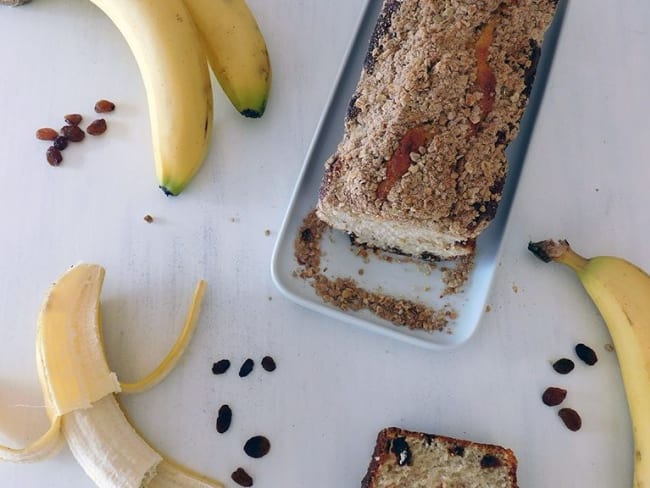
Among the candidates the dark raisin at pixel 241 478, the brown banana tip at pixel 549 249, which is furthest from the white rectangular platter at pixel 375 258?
the dark raisin at pixel 241 478

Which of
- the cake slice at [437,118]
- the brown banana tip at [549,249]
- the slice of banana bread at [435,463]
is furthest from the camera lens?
the brown banana tip at [549,249]

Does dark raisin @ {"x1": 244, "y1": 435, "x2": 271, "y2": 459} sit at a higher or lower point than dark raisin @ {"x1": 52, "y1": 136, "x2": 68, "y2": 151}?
lower

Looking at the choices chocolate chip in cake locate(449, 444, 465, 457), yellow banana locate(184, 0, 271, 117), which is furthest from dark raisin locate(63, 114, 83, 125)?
chocolate chip in cake locate(449, 444, 465, 457)

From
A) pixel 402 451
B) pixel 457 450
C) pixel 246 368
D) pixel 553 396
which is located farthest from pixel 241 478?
pixel 553 396

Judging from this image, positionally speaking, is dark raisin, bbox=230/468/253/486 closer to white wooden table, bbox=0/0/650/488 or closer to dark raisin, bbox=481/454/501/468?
white wooden table, bbox=0/0/650/488

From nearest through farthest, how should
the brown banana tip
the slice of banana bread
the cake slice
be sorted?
1. the cake slice
2. the slice of banana bread
3. the brown banana tip

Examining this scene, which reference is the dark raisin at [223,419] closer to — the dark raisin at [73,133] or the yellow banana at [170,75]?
the yellow banana at [170,75]

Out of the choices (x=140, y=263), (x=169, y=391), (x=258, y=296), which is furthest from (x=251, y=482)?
(x=140, y=263)

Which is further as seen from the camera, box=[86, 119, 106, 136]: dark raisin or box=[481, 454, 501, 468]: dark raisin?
box=[86, 119, 106, 136]: dark raisin
